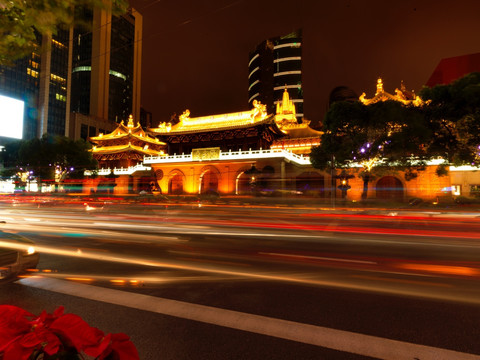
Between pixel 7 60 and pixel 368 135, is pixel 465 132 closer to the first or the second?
pixel 368 135

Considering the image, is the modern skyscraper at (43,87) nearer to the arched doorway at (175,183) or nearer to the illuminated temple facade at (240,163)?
the illuminated temple facade at (240,163)

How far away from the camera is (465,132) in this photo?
66.8ft

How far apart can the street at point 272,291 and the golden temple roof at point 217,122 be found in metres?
24.4

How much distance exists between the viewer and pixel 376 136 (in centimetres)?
2186

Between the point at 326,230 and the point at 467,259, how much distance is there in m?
3.79

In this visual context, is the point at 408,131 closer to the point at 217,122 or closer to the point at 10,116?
the point at 217,122

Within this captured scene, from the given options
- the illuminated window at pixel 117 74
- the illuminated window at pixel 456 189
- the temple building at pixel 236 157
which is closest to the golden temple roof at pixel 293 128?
the temple building at pixel 236 157

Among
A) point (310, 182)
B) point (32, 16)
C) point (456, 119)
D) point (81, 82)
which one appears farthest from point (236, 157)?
point (81, 82)

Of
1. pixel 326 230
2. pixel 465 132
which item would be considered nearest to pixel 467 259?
pixel 326 230

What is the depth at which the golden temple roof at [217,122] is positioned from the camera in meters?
32.1

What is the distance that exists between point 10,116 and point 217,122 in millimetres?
30290

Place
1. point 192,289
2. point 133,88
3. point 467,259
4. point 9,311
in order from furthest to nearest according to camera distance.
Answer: point 133,88 → point 467,259 → point 192,289 → point 9,311

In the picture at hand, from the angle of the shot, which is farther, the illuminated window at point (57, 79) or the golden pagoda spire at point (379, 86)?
Result: the illuminated window at point (57, 79)

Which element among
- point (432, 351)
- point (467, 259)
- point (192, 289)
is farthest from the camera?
point (467, 259)
